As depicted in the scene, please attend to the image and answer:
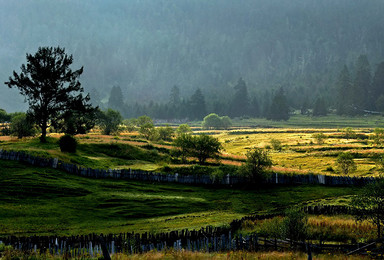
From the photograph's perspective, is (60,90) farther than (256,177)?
Yes

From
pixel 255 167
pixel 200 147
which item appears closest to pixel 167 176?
pixel 255 167

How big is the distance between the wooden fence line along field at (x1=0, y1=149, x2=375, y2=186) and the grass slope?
123 centimetres

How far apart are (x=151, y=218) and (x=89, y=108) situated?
38326 millimetres

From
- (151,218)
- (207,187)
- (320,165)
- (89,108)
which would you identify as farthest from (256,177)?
(89,108)

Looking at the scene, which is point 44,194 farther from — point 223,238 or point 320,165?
point 320,165

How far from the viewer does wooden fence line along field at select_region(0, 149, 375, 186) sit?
37094 mm

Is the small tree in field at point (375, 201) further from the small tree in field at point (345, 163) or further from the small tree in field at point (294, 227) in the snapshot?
the small tree in field at point (345, 163)

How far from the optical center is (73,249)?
16484 millimetres

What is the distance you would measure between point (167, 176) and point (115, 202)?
10.1m

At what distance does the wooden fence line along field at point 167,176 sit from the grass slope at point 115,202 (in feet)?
4.03

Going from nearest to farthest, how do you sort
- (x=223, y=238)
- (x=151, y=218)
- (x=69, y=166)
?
(x=223, y=238) → (x=151, y=218) → (x=69, y=166)

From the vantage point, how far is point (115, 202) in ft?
101

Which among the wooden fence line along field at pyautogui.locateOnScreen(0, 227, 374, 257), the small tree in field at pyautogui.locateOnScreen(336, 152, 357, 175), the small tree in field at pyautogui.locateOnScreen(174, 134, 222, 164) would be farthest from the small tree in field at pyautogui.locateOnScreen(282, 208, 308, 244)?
the small tree in field at pyautogui.locateOnScreen(336, 152, 357, 175)

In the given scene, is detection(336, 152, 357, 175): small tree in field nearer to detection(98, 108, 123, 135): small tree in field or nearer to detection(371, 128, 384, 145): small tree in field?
detection(371, 128, 384, 145): small tree in field
